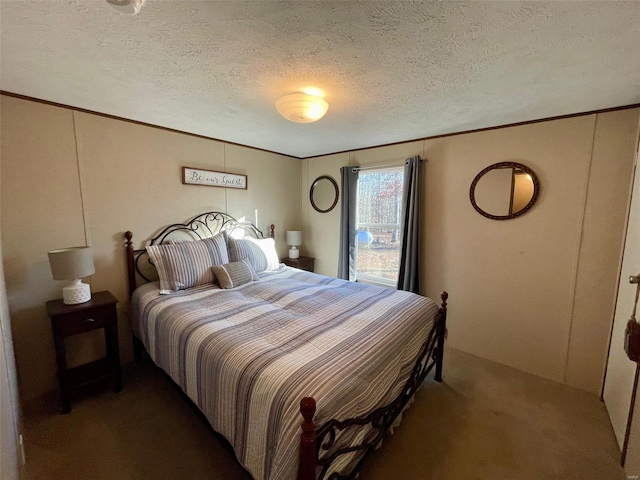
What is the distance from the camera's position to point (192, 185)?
2.84 metres

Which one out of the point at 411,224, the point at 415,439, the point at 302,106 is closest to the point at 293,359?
the point at 415,439

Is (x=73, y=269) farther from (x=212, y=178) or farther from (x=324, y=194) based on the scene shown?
(x=324, y=194)

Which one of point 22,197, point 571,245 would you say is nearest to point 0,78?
point 22,197

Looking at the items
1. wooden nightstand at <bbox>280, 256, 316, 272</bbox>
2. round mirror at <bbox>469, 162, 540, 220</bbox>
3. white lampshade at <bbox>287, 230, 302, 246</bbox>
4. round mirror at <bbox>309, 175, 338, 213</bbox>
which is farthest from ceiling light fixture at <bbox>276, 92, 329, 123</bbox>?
wooden nightstand at <bbox>280, 256, 316, 272</bbox>

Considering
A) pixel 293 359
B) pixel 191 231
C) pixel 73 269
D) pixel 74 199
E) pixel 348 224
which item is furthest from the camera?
pixel 348 224

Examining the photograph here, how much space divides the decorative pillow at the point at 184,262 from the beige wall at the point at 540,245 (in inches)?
92.5

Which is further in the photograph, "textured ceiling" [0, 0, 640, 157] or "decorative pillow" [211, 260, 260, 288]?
"decorative pillow" [211, 260, 260, 288]

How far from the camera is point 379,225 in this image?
3385 millimetres

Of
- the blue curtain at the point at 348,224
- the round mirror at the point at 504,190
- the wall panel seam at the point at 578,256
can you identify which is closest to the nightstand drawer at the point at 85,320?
the blue curtain at the point at 348,224

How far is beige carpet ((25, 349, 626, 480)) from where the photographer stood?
148 cm

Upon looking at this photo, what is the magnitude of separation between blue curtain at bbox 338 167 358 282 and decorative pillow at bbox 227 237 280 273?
37.7 inches

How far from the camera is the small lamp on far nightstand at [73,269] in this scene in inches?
71.0

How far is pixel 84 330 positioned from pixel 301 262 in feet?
7.95

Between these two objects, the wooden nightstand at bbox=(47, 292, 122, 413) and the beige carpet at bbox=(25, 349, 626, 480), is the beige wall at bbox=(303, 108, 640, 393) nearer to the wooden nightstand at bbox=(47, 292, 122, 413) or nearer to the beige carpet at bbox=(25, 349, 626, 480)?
the beige carpet at bbox=(25, 349, 626, 480)
